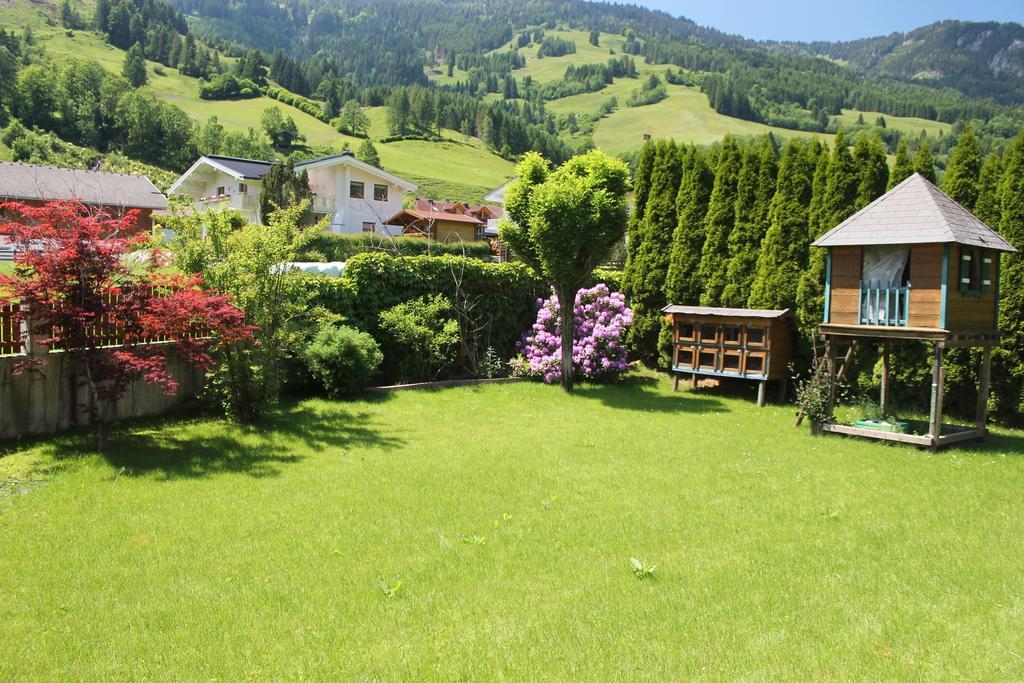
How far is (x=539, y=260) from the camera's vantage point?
625 inches

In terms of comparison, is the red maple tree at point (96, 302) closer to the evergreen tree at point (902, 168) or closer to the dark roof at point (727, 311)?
the dark roof at point (727, 311)

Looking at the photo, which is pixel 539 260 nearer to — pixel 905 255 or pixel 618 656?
pixel 905 255

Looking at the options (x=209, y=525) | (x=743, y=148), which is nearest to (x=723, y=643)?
(x=209, y=525)

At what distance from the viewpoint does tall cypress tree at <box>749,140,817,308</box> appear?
1545 centimetres

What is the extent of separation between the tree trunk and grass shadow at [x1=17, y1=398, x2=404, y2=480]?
17.1 ft

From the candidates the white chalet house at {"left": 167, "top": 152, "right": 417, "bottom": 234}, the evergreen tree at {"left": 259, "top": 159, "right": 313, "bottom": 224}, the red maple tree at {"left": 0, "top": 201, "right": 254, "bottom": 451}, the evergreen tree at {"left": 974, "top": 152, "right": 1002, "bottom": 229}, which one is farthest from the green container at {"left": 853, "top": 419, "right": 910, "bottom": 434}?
the white chalet house at {"left": 167, "top": 152, "right": 417, "bottom": 234}

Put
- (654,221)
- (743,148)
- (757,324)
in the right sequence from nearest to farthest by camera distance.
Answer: (757,324), (743,148), (654,221)

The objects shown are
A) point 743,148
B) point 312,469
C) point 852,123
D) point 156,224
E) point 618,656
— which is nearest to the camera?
point 618,656

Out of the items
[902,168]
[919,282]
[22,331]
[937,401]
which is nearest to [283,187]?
[22,331]

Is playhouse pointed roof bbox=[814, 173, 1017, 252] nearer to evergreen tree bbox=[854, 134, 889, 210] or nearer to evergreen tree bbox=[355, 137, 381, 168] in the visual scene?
evergreen tree bbox=[854, 134, 889, 210]

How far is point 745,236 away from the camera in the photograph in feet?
53.9

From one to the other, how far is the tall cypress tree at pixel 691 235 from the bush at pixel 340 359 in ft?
26.1

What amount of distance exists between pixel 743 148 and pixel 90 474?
48.9 ft

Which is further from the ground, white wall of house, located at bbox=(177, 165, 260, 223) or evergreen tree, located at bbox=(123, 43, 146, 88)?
evergreen tree, located at bbox=(123, 43, 146, 88)
